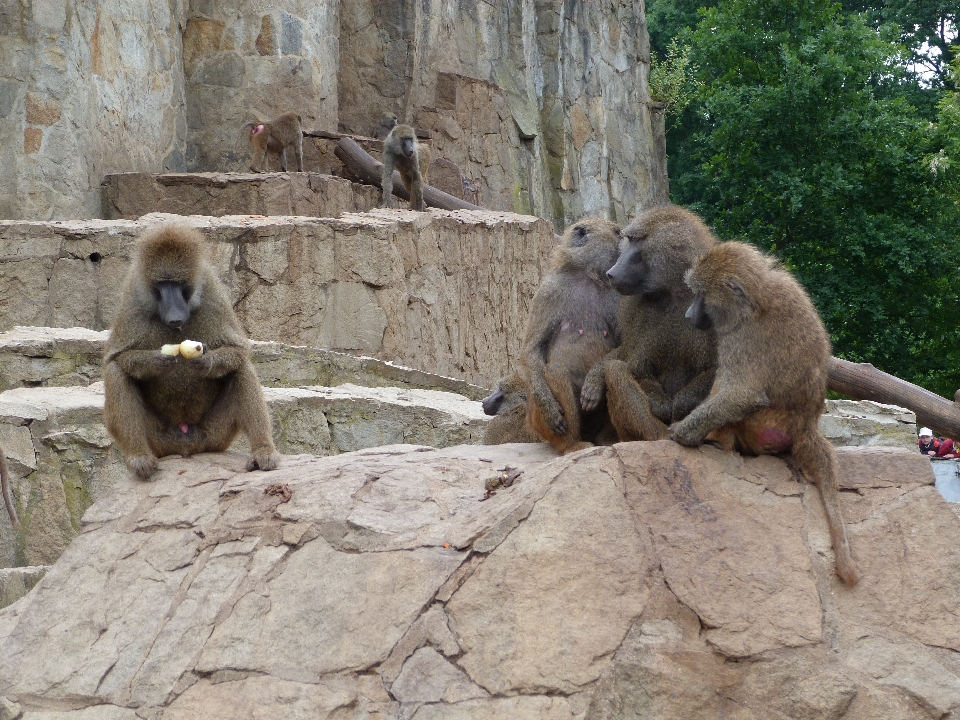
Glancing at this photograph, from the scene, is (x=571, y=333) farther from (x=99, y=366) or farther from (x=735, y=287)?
(x=99, y=366)

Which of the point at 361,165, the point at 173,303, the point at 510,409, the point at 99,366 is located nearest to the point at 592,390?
the point at 510,409

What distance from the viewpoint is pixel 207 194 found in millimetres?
12055

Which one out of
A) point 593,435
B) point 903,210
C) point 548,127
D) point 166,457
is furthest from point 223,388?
point 548,127

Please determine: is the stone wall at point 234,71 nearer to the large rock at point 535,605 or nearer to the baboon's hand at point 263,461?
the baboon's hand at point 263,461

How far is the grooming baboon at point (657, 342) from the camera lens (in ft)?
13.6

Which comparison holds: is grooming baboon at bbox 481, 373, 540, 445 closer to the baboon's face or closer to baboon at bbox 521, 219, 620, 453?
baboon at bbox 521, 219, 620, 453

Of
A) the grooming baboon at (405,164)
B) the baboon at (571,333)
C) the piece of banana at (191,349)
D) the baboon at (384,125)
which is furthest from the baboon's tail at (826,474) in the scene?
the baboon at (384,125)

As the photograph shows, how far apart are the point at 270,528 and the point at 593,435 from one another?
4.18 ft

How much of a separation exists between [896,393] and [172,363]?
467 centimetres

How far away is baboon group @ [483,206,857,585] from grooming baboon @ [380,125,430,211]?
7.66 metres

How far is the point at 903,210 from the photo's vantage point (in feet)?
55.7

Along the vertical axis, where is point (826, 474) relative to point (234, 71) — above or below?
below

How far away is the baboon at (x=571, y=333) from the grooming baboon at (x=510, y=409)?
65cm

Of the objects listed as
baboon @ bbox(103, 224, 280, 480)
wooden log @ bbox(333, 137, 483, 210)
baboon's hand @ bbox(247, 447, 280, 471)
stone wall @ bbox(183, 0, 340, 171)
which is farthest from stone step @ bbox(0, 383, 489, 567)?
stone wall @ bbox(183, 0, 340, 171)
